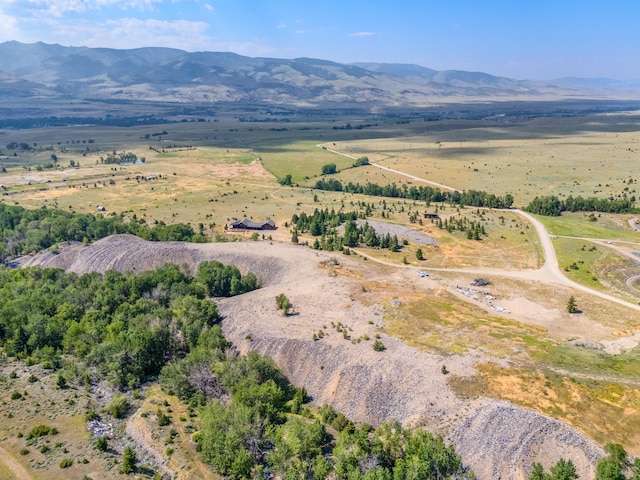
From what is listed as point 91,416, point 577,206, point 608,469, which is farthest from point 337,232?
point 608,469

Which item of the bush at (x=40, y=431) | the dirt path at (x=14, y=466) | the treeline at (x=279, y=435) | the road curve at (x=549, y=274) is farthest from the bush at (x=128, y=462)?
the road curve at (x=549, y=274)

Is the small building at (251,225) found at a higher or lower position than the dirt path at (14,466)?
higher

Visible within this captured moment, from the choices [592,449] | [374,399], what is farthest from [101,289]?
[592,449]

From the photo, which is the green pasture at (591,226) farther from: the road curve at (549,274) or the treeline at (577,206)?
the road curve at (549,274)

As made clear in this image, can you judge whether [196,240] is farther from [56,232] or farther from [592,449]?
[592,449]

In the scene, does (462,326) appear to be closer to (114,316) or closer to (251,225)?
(114,316)

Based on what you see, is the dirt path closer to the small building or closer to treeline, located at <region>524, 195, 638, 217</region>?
the small building
